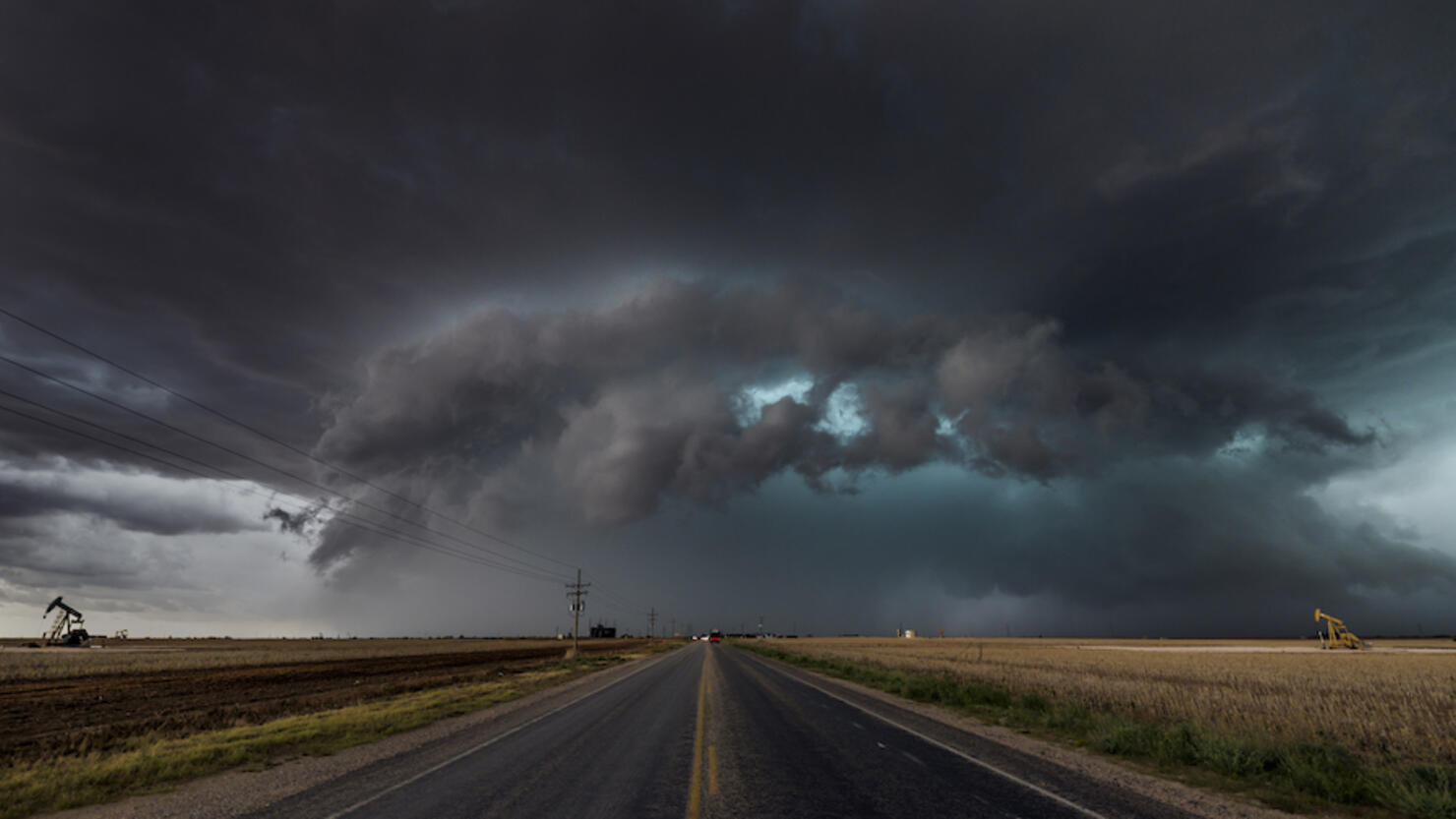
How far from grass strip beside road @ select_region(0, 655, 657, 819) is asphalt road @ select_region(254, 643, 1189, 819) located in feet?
12.2

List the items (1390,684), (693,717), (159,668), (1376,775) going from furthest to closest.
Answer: (159,668)
(1390,684)
(693,717)
(1376,775)

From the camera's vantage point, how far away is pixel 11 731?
70.6 ft

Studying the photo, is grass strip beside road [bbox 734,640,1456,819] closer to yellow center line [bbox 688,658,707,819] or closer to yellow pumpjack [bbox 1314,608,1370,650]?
yellow center line [bbox 688,658,707,819]

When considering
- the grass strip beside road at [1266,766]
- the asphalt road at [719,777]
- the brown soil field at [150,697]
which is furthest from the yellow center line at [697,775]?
the brown soil field at [150,697]

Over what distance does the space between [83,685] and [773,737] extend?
1729 inches

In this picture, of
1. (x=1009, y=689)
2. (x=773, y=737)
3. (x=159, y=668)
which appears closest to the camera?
(x=773, y=737)

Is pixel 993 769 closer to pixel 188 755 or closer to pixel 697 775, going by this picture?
pixel 697 775

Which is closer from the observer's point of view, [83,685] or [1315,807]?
[1315,807]

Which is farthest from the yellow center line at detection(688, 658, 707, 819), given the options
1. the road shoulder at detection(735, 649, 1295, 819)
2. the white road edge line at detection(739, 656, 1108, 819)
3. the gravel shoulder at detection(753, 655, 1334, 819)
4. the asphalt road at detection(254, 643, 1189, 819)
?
the gravel shoulder at detection(753, 655, 1334, 819)

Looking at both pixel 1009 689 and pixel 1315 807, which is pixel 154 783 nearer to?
pixel 1315 807

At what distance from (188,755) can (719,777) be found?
12485 mm

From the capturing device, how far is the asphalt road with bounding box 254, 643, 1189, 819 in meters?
9.09

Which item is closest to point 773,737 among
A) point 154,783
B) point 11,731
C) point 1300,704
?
point 154,783

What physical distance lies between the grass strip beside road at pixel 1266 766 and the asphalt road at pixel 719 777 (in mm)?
2400
